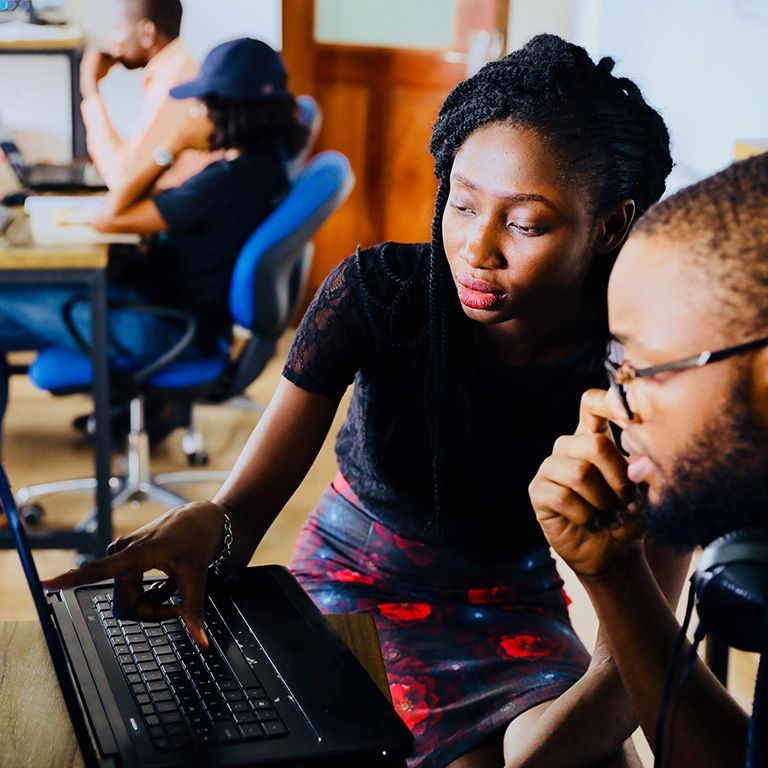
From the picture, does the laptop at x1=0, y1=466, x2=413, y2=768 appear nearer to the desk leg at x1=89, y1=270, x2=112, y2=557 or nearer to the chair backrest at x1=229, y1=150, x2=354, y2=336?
the desk leg at x1=89, y1=270, x2=112, y2=557

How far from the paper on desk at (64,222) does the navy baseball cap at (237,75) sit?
14.4 inches

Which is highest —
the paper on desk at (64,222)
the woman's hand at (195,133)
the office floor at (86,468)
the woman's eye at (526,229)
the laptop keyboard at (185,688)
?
the woman's eye at (526,229)

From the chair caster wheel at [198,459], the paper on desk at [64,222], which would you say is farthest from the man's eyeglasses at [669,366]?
the chair caster wheel at [198,459]

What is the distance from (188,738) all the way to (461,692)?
0.49 meters

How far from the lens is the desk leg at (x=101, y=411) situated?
245 cm

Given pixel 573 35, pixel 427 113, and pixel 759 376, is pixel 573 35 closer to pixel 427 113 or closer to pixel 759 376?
pixel 427 113

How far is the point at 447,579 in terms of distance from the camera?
1.42m

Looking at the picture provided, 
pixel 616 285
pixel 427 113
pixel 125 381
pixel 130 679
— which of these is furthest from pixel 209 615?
pixel 427 113

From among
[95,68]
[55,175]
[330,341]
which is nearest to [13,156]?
[55,175]

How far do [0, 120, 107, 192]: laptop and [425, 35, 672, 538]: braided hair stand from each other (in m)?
1.80

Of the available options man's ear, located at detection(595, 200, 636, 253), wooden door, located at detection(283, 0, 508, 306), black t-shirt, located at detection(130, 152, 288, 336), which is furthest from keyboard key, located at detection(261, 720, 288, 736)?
wooden door, located at detection(283, 0, 508, 306)

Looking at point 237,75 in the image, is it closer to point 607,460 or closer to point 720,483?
point 607,460

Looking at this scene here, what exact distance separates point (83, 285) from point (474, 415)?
4.87 feet

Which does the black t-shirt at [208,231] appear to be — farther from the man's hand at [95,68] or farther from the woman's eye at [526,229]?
the woman's eye at [526,229]
